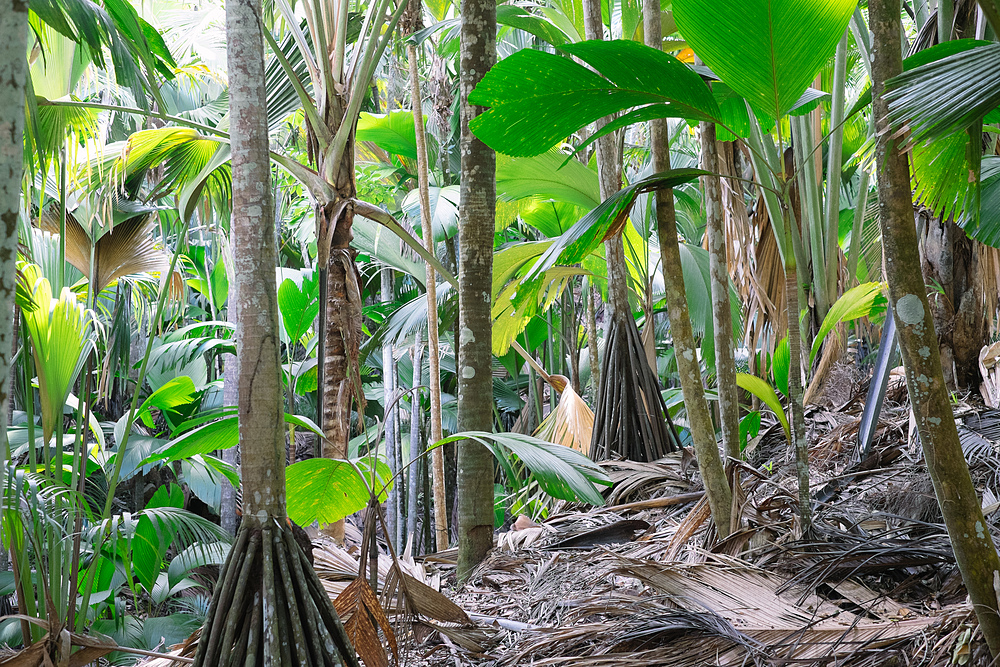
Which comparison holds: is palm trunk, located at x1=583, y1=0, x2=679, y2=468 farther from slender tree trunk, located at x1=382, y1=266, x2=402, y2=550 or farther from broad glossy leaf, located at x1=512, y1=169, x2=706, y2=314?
slender tree trunk, located at x1=382, y1=266, x2=402, y2=550

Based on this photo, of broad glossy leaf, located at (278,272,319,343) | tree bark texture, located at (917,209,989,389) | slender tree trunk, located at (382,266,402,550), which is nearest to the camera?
tree bark texture, located at (917,209,989,389)

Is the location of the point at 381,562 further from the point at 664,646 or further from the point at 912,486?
the point at 912,486

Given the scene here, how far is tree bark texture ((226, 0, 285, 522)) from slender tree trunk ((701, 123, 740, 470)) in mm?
1287

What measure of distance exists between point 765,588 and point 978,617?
0.56 m

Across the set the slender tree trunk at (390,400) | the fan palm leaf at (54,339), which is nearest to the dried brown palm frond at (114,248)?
the fan palm leaf at (54,339)

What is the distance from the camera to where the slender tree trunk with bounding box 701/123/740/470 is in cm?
221

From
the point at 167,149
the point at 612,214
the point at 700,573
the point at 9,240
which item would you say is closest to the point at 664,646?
the point at 700,573

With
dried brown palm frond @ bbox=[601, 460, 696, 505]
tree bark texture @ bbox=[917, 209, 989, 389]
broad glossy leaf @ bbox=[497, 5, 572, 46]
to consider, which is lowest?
dried brown palm frond @ bbox=[601, 460, 696, 505]

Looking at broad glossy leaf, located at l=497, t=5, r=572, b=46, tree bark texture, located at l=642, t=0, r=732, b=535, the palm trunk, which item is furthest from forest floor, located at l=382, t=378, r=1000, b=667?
broad glossy leaf, located at l=497, t=5, r=572, b=46

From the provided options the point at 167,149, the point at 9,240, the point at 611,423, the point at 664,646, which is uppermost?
the point at 167,149

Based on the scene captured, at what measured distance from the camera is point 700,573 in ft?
6.23

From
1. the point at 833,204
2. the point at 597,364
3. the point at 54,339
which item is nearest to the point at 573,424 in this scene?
the point at 597,364

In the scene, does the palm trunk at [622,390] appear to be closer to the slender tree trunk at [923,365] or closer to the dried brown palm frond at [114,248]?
the slender tree trunk at [923,365]

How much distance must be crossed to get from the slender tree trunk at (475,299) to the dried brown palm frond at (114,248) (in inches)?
105
